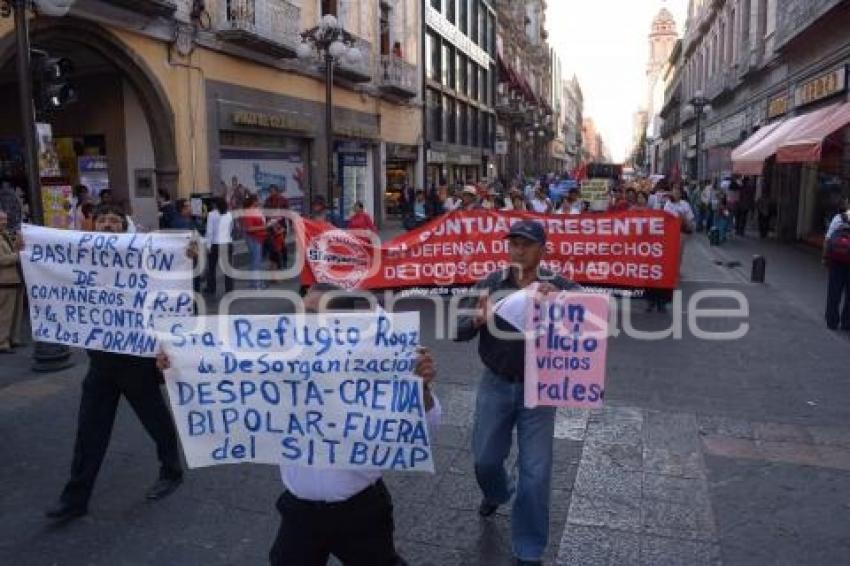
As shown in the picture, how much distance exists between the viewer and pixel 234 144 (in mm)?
17484

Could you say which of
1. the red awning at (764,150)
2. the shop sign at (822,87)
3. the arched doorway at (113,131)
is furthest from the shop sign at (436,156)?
the arched doorway at (113,131)

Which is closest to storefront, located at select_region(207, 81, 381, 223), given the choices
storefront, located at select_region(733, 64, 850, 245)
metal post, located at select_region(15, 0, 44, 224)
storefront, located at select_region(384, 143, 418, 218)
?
storefront, located at select_region(384, 143, 418, 218)

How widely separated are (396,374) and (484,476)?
4.39 ft

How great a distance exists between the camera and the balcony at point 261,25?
1620 cm

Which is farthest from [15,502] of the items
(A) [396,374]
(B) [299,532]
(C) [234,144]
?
(C) [234,144]

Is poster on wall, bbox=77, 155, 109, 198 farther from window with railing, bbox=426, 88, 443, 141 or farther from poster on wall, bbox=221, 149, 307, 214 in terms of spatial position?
window with railing, bbox=426, 88, 443, 141

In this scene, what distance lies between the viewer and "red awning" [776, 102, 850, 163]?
49.4ft

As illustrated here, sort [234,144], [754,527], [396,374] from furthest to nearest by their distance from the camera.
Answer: [234,144], [754,527], [396,374]

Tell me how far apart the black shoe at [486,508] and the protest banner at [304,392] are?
140cm

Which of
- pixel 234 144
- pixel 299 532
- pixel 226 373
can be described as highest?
pixel 234 144

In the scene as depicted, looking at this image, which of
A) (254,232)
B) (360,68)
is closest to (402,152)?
(360,68)

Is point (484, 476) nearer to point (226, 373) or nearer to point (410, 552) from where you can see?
point (410, 552)

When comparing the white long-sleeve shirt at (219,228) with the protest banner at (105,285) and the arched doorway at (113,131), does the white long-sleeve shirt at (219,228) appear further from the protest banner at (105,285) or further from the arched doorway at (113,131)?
the protest banner at (105,285)

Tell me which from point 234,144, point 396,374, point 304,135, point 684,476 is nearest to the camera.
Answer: point 396,374
